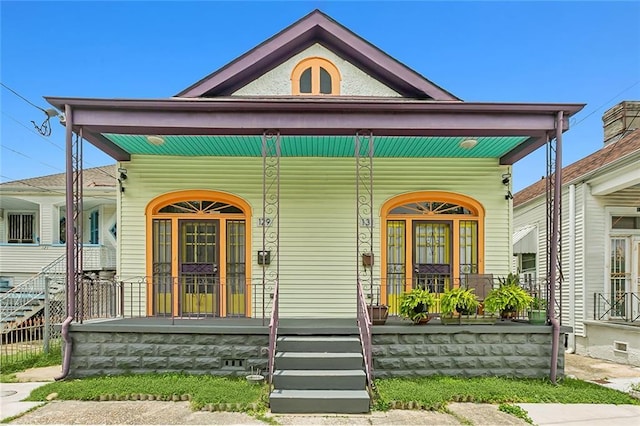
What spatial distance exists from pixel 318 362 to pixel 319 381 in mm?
351

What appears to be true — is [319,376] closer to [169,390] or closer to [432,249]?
[169,390]

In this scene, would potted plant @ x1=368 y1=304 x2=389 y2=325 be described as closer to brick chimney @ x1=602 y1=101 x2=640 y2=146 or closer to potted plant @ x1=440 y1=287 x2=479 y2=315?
potted plant @ x1=440 y1=287 x2=479 y2=315

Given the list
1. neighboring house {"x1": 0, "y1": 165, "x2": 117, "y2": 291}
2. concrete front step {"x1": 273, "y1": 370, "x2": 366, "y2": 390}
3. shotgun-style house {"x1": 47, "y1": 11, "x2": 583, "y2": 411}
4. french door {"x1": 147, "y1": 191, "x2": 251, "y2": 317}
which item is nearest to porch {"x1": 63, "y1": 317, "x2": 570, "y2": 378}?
concrete front step {"x1": 273, "y1": 370, "x2": 366, "y2": 390}

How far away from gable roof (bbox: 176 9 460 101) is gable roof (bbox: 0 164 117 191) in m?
6.62

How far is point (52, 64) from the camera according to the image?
608 inches

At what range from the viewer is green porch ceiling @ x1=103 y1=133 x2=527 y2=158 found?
749 centimetres

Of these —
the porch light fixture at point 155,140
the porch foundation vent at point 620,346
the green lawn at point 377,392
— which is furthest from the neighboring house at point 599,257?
the porch light fixture at point 155,140

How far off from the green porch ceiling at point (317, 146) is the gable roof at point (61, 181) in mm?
6363

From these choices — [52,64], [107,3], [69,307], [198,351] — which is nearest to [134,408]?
[198,351]

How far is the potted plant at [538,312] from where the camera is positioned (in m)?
6.80

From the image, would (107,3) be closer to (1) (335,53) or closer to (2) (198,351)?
(1) (335,53)

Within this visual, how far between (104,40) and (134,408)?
10717 mm

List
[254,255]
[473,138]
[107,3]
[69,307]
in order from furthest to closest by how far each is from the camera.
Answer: [107,3]
[254,255]
[473,138]
[69,307]

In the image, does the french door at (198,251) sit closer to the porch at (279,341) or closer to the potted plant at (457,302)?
the porch at (279,341)
